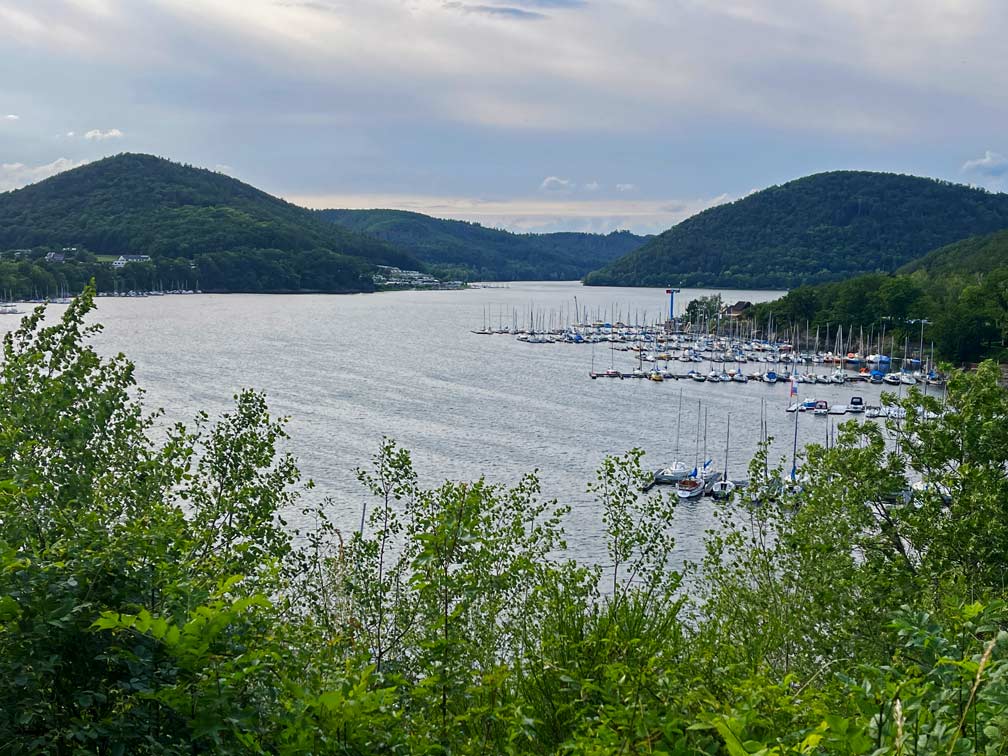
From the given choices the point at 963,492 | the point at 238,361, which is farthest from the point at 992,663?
the point at 238,361

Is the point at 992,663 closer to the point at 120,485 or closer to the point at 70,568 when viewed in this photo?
the point at 70,568

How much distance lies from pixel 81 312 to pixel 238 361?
6573cm

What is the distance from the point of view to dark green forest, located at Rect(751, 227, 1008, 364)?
81.2 metres

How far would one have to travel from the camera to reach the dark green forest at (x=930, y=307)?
81.2 meters

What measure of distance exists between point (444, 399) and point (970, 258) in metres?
97.7

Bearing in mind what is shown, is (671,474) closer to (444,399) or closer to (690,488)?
(690,488)

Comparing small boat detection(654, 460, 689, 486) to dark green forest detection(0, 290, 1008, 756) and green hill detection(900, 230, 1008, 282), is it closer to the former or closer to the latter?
dark green forest detection(0, 290, 1008, 756)

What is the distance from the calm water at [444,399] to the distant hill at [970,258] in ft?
182

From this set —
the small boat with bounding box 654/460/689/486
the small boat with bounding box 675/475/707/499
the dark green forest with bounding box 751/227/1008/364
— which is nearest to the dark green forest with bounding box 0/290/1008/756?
the small boat with bounding box 675/475/707/499

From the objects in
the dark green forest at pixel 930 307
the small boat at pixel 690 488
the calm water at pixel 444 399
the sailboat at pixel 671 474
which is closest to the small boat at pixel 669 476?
the sailboat at pixel 671 474

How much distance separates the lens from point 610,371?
80.8 metres

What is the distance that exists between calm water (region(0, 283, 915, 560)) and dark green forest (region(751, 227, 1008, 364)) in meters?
16.6

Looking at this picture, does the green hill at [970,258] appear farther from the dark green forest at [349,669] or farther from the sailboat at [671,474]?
the dark green forest at [349,669]

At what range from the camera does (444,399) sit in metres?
62.6
